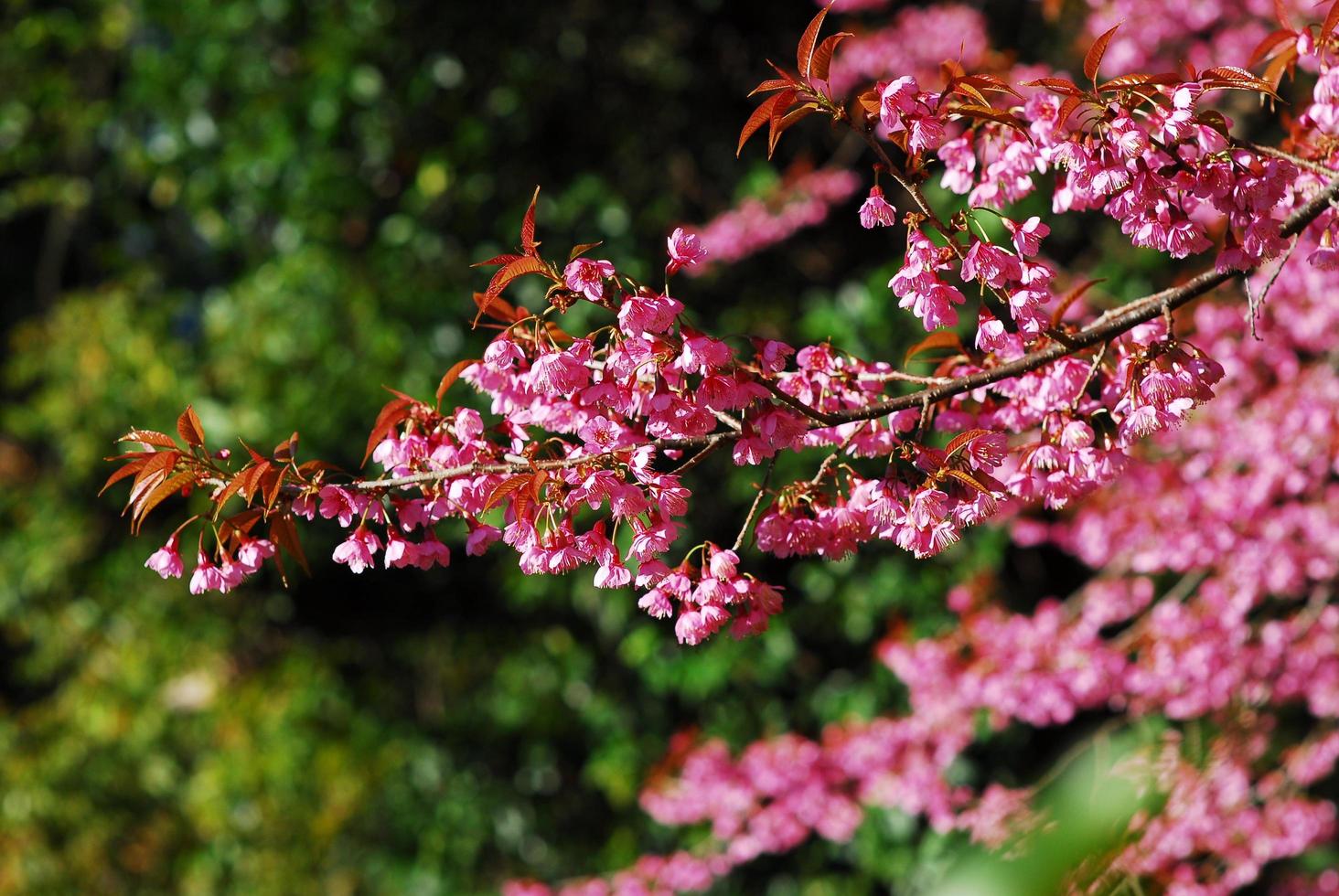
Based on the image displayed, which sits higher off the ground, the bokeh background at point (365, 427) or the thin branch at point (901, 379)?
the bokeh background at point (365, 427)

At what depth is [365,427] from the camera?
3.47m

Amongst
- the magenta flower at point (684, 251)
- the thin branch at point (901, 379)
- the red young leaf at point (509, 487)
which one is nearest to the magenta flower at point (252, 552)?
the red young leaf at point (509, 487)

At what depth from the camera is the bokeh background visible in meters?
3.47

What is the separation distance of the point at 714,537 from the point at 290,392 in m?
1.25

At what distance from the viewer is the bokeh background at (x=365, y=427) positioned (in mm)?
3475

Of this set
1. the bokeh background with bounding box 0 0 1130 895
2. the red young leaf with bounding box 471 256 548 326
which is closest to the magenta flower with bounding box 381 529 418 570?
the red young leaf with bounding box 471 256 548 326

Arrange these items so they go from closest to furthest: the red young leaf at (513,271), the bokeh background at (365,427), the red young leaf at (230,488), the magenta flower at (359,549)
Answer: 1. the red young leaf at (513,271)
2. the red young leaf at (230,488)
3. the magenta flower at (359,549)
4. the bokeh background at (365,427)

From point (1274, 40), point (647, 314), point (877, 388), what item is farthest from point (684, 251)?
point (1274, 40)

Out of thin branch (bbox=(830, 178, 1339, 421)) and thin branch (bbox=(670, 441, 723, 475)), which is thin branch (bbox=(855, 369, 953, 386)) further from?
thin branch (bbox=(670, 441, 723, 475))

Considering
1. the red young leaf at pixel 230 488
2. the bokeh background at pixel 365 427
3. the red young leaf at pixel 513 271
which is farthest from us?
the bokeh background at pixel 365 427

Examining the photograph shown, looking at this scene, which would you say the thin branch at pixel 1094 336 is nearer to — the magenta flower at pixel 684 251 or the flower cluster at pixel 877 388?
the flower cluster at pixel 877 388

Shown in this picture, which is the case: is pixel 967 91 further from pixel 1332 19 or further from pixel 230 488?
pixel 230 488

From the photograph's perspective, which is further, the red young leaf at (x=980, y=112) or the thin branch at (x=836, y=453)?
the thin branch at (x=836, y=453)

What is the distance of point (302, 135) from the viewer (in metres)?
3.51
